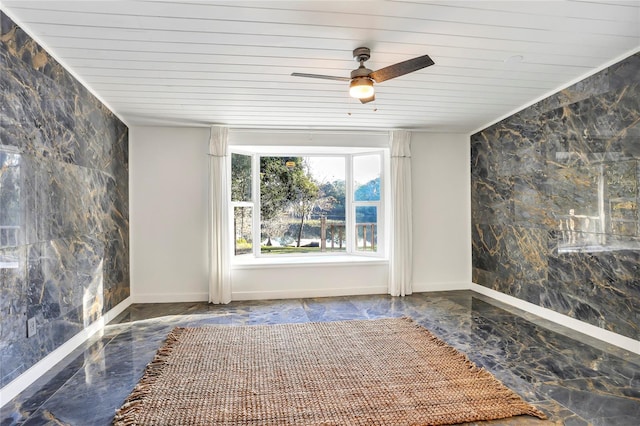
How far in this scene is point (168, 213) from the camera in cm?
465

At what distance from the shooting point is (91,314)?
342 cm

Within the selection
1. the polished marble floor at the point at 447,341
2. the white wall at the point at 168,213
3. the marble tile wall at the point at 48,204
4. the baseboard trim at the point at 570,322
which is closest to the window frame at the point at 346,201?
the white wall at the point at 168,213

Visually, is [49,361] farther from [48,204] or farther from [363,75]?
[363,75]

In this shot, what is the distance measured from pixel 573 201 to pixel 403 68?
93.2 inches

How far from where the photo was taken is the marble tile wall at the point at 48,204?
2232mm

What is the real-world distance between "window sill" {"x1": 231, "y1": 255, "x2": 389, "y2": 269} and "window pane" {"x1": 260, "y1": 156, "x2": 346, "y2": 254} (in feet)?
0.77

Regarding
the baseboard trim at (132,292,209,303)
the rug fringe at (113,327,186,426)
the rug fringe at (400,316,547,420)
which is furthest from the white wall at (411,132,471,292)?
the rug fringe at (113,327,186,426)

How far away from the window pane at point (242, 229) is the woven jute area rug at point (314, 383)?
71.4 inches

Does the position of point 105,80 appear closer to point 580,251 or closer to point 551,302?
point 580,251

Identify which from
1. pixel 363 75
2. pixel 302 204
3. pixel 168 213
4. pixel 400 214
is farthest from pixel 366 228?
pixel 363 75

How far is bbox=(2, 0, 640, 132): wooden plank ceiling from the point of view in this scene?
219cm

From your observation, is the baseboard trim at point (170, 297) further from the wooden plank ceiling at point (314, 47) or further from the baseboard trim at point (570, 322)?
the baseboard trim at point (570, 322)

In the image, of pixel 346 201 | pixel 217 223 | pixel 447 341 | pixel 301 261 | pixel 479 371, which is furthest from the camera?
pixel 346 201

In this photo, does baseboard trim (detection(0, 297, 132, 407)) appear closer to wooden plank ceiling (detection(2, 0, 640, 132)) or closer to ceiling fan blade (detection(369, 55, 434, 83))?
wooden plank ceiling (detection(2, 0, 640, 132))
